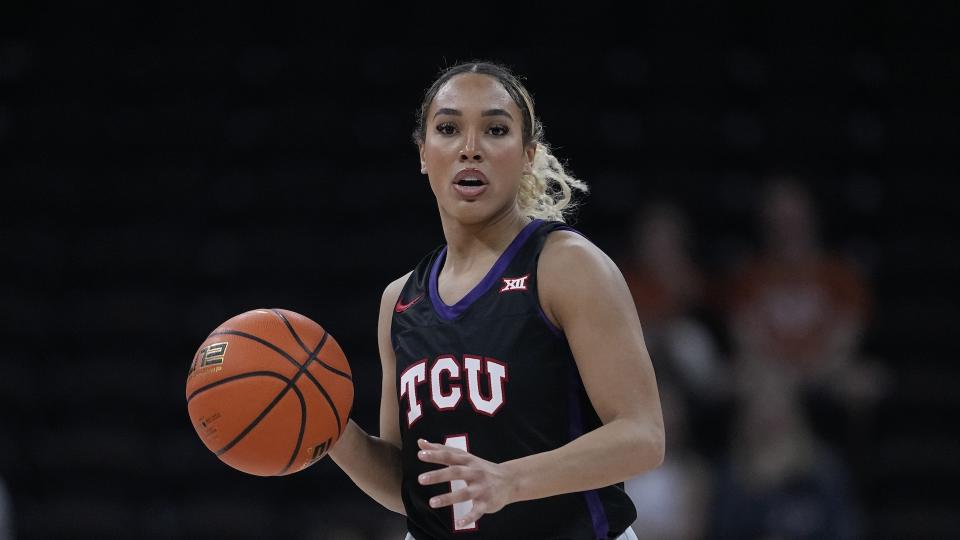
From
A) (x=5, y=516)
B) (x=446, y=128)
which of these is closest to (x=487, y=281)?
(x=446, y=128)

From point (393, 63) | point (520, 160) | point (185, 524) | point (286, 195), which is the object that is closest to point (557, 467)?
point (520, 160)

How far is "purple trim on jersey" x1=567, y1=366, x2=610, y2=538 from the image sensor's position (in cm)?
329

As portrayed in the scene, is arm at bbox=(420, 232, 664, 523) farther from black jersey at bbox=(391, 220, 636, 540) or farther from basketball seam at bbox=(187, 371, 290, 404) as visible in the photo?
basketball seam at bbox=(187, 371, 290, 404)

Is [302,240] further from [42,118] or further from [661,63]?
[661,63]

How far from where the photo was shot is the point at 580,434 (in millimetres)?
3297

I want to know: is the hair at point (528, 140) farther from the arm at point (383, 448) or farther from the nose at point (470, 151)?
the arm at point (383, 448)

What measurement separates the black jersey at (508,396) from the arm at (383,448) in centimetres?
31

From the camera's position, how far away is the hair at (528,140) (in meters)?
3.58

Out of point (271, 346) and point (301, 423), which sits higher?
point (271, 346)

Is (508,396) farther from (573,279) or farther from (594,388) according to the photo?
(573,279)

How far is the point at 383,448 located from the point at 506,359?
710 millimetres

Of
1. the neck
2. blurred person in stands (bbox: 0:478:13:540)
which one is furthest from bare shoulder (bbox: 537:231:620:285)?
blurred person in stands (bbox: 0:478:13:540)

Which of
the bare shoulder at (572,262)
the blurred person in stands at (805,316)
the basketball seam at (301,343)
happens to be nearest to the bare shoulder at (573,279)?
the bare shoulder at (572,262)

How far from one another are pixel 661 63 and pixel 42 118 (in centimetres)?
441
